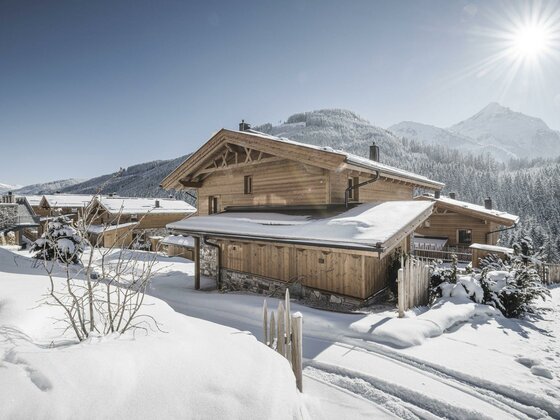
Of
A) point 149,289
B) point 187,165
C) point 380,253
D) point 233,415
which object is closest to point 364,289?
point 380,253

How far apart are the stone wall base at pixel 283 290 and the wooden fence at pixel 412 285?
128cm

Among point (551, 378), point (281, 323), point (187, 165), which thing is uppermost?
point (187, 165)

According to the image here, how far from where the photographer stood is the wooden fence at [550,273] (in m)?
14.9

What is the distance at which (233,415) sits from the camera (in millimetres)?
2516

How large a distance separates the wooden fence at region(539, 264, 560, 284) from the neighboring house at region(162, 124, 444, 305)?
293 inches

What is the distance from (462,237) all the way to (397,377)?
22.0 metres

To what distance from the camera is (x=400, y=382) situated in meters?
4.50

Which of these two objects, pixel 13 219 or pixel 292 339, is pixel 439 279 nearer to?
pixel 292 339

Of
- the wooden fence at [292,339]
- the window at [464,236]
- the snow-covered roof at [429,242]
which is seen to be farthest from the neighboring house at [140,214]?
the wooden fence at [292,339]

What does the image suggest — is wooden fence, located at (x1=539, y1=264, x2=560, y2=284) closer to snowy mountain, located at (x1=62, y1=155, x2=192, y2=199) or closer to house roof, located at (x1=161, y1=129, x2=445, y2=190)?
house roof, located at (x1=161, y1=129, x2=445, y2=190)

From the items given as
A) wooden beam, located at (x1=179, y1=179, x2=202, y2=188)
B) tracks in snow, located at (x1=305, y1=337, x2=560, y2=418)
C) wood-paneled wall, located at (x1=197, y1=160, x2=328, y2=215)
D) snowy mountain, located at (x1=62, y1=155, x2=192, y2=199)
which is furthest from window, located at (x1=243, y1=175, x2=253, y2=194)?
snowy mountain, located at (x1=62, y1=155, x2=192, y2=199)

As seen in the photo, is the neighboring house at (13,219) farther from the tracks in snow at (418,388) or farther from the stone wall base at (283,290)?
the tracks in snow at (418,388)

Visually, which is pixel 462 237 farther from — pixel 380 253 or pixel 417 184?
pixel 380 253

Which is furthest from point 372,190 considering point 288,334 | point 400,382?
point 288,334
